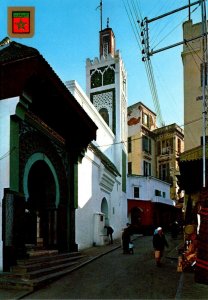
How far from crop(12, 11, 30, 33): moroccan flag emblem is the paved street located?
5572 millimetres

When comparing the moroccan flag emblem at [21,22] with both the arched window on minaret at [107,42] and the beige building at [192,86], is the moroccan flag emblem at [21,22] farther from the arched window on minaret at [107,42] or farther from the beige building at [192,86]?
the arched window on minaret at [107,42]

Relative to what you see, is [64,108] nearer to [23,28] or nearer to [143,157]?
[23,28]

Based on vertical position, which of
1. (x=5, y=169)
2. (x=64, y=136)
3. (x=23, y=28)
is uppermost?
(x=23, y=28)

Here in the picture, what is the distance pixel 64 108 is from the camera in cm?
1391

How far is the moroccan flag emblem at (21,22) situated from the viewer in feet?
28.4

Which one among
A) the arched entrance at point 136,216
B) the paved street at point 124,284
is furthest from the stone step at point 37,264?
the arched entrance at point 136,216

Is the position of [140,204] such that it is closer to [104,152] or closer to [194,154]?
[104,152]

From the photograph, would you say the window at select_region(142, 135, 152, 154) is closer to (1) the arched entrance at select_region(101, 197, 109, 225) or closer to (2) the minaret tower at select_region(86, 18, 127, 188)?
(2) the minaret tower at select_region(86, 18, 127, 188)

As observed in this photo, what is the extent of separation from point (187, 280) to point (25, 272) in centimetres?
401

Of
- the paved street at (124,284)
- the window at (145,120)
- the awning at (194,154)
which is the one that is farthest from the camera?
the window at (145,120)

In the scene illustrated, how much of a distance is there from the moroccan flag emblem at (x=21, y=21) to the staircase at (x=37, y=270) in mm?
5459

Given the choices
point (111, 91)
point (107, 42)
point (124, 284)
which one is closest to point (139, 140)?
point (107, 42)

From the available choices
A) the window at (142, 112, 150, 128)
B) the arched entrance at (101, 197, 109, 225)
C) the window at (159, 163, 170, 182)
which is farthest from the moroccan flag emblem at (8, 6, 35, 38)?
the window at (159, 163, 170, 182)

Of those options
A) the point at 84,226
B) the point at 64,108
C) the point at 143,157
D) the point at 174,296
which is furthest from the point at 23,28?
the point at 143,157
